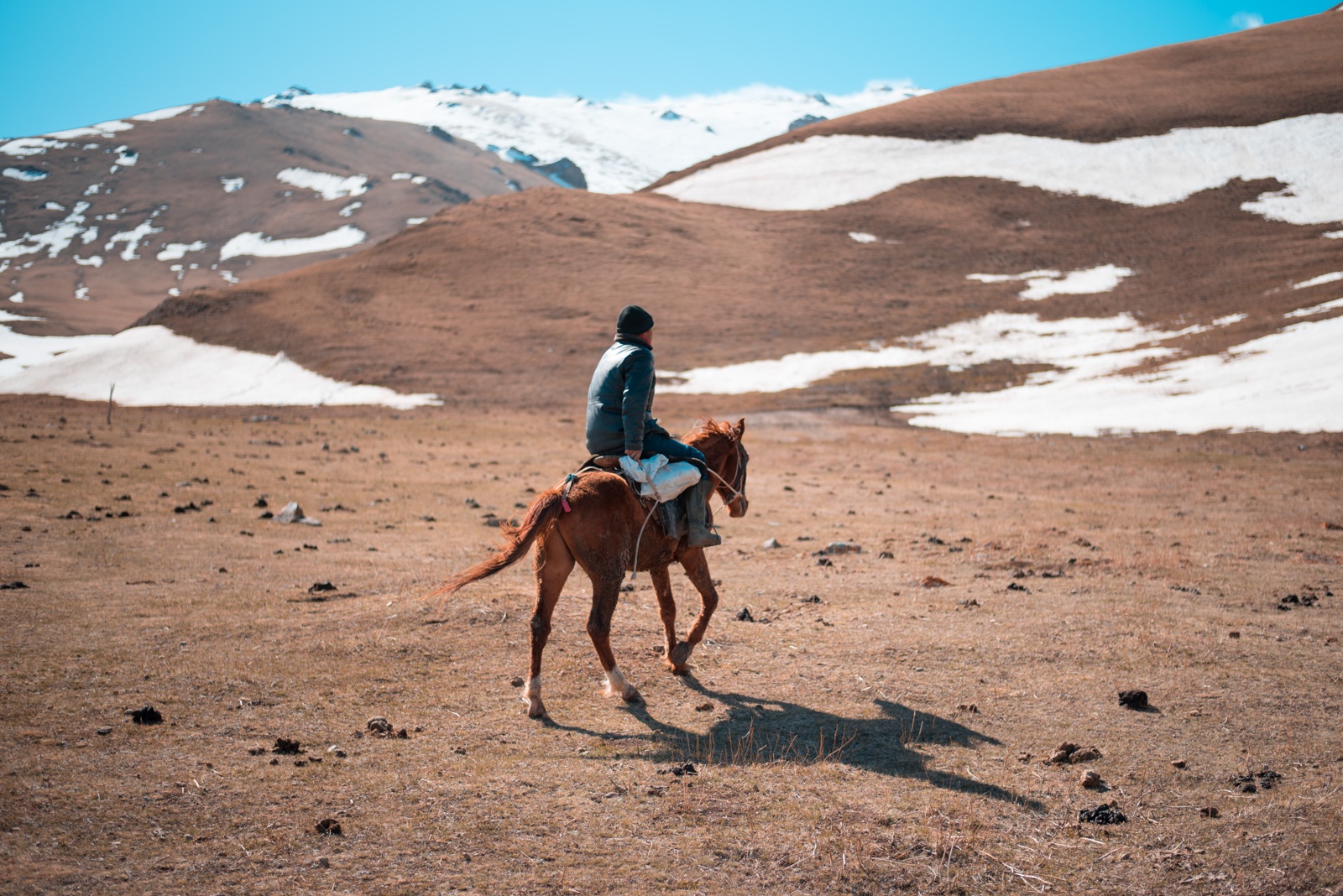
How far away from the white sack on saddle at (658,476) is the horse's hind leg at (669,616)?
1.10m

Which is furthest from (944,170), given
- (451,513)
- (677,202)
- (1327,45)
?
(451,513)

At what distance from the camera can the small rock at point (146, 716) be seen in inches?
317

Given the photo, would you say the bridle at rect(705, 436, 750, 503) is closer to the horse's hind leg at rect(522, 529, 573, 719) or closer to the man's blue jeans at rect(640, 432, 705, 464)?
the man's blue jeans at rect(640, 432, 705, 464)

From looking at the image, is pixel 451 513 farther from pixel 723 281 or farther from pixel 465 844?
pixel 723 281

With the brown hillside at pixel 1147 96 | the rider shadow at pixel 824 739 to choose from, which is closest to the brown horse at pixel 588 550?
the rider shadow at pixel 824 739

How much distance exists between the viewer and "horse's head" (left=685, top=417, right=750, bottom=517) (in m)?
10.6

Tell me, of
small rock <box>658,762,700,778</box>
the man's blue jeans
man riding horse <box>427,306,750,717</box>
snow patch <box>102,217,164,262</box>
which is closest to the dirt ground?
small rock <box>658,762,700,778</box>

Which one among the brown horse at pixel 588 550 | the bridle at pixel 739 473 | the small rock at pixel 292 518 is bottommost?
the small rock at pixel 292 518

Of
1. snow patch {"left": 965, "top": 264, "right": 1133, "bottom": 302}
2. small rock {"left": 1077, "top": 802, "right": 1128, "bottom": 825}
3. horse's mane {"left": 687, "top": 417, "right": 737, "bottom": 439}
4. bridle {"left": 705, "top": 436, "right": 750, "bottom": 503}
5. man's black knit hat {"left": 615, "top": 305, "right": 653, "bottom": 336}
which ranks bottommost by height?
small rock {"left": 1077, "top": 802, "right": 1128, "bottom": 825}

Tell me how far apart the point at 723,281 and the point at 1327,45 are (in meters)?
81.4

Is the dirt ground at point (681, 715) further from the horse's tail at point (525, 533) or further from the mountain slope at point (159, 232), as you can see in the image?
the mountain slope at point (159, 232)

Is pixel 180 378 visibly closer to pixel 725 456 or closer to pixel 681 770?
pixel 725 456

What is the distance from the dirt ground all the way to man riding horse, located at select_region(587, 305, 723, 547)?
2086 millimetres

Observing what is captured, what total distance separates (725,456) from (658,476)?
6.07 feet
